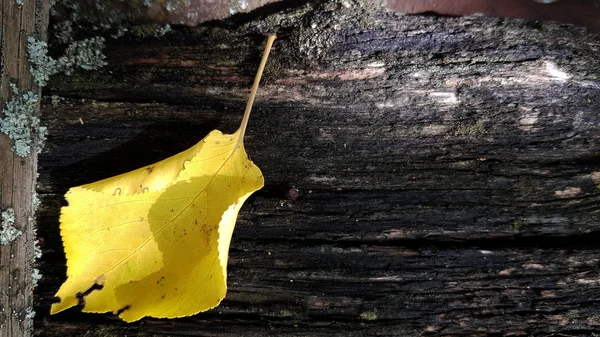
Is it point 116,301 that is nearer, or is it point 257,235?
point 116,301

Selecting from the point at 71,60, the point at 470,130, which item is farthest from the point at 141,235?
the point at 470,130

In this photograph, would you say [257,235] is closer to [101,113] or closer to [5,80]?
[101,113]

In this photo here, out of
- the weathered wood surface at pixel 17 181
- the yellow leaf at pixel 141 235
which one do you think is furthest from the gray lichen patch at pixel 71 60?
the yellow leaf at pixel 141 235

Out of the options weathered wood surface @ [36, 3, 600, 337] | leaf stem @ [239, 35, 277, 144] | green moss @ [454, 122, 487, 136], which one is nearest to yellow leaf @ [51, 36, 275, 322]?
leaf stem @ [239, 35, 277, 144]

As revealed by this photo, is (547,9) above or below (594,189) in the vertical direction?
above

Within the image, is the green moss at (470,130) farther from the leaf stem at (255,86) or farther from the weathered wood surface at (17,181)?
the weathered wood surface at (17,181)

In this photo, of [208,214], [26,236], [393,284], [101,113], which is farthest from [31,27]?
[393,284]

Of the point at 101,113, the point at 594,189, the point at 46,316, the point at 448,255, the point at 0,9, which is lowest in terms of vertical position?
the point at 46,316
